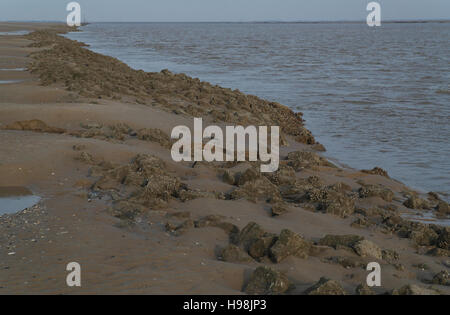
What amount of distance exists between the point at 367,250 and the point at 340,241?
270 mm

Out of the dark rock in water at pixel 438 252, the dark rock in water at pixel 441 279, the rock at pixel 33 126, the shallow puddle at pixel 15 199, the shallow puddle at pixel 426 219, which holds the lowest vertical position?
the shallow puddle at pixel 426 219

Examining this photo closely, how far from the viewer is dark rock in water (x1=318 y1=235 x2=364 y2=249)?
4.67 metres

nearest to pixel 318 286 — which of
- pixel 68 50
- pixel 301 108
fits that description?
pixel 301 108

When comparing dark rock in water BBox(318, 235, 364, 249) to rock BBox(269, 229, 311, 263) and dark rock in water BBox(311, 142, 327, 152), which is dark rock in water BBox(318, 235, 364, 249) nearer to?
rock BBox(269, 229, 311, 263)

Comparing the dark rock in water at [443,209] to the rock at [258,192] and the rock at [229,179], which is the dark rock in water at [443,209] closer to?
the rock at [258,192]

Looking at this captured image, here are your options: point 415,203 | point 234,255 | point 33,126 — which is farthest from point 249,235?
point 33,126

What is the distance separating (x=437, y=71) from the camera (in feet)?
84.6

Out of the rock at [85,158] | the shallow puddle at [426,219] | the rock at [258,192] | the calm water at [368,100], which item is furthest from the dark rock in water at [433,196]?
the rock at [85,158]

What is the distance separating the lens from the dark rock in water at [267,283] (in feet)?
12.1

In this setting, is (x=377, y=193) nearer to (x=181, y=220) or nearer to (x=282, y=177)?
(x=282, y=177)

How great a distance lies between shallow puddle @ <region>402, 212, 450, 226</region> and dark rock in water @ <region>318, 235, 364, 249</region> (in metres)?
1.93

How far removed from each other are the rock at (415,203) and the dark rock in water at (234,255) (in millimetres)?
3313

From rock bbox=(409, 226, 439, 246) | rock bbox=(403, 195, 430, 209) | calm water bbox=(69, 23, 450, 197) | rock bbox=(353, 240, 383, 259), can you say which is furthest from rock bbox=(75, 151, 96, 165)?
calm water bbox=(69, 23, 450, 197)

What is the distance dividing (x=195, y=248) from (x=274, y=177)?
286 centimetres
